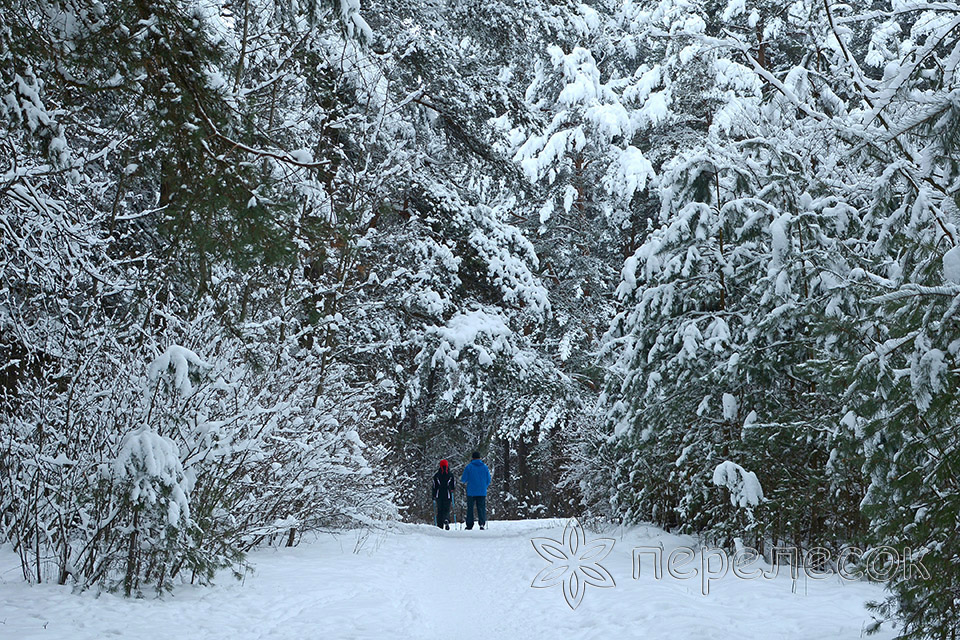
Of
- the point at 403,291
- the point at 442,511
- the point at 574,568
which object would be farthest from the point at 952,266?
the point at 442,511

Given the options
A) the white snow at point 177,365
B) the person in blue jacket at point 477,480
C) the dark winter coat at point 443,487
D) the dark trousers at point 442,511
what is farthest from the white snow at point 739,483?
the dark winter coat at point 443,487

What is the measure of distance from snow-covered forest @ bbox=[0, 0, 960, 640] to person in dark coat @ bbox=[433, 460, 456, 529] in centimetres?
253

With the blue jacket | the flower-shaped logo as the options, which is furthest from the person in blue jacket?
the flower-shaped logo

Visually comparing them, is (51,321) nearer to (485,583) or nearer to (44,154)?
(44,154)

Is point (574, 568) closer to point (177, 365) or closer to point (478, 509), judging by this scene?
point (177, 365)

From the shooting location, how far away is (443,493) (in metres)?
16.8

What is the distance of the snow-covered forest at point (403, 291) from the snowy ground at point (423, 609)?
17.1 inches

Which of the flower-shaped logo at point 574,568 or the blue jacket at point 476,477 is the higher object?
the blue jacket at point 476,477

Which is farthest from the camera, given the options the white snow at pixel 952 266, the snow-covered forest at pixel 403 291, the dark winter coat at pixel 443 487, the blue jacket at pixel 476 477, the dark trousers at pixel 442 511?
the dark winter coat at pixel 443 487

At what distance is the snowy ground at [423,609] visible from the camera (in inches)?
207

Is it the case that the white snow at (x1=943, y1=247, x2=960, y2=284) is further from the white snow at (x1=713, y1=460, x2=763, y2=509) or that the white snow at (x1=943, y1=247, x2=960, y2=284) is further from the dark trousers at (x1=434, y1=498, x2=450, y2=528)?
the dark trousers at (x1=434, y1=498, x2=450, y2=528)

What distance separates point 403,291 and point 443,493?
15.4 ft

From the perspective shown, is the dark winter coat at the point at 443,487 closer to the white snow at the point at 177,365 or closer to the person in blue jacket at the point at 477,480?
the person in blue jacket at the point at 477,480

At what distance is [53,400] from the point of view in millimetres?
6426
